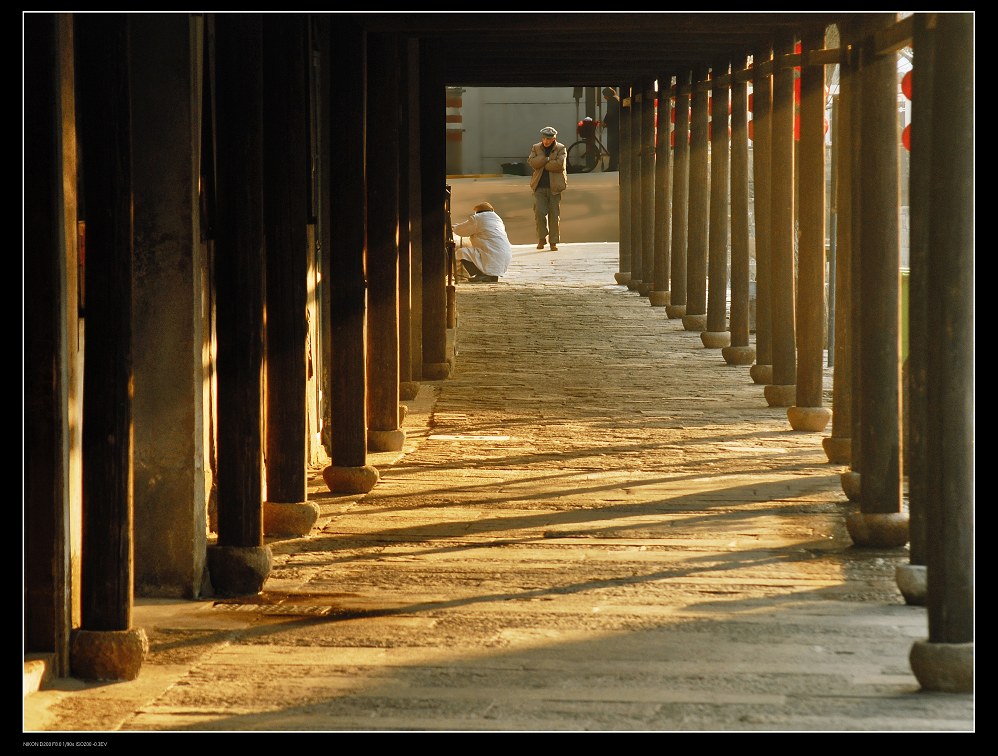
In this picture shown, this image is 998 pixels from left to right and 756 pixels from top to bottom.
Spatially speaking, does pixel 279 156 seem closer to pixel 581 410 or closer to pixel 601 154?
pixel 581 410

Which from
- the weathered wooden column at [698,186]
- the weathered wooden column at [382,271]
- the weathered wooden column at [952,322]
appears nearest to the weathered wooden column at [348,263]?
the weathered wooden column at [382,271]

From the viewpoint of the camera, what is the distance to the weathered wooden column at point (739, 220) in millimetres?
11867

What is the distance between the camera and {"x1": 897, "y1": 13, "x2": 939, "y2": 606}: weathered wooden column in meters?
4.43

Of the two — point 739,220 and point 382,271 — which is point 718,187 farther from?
point 382,271

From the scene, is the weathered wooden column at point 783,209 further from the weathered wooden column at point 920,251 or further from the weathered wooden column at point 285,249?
the weathered wooden column at point 920,251

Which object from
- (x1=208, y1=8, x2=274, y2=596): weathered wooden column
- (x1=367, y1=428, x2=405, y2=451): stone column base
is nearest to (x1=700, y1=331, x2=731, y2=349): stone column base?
(x1=367, y1=428, x2=405, y2=451): stone column base

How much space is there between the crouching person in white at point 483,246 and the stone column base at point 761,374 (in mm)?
6489

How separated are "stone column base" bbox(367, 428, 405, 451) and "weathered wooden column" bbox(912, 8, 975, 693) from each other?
195 inches

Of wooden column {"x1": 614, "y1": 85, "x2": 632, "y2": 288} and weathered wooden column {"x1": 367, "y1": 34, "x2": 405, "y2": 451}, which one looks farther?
wooden column {"x1": 614, "y1": 85, "x2": 632, "y2": 288}

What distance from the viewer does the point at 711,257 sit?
13.0 meters

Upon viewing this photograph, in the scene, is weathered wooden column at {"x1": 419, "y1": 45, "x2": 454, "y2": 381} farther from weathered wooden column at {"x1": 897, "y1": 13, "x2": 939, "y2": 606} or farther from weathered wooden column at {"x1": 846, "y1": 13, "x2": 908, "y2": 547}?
weathered wooden column at {"x1": 897, "y1": 13, "x2": 939, "y2": 606}

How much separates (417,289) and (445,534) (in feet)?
17.6

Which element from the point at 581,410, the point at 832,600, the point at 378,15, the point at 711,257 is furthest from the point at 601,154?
the point at 832,600

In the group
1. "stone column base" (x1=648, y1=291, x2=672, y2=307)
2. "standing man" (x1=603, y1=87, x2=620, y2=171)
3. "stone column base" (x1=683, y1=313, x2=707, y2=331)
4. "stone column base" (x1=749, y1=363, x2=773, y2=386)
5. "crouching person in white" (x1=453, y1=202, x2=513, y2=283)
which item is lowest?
"stone column base" (x1=749, y1=363, x2=773, y2=386)
